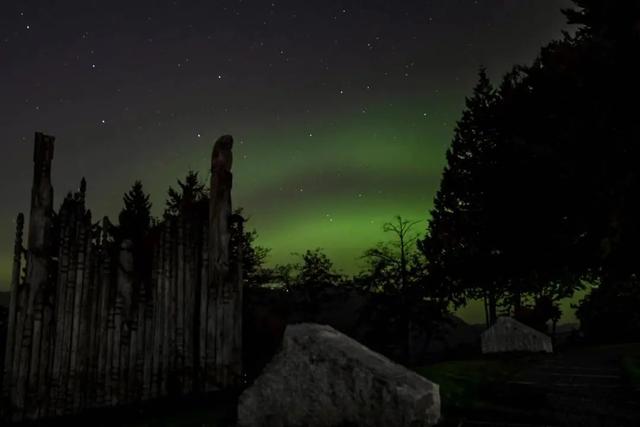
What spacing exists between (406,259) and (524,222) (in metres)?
13.7

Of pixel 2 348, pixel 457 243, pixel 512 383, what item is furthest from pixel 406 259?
pixel 2 348

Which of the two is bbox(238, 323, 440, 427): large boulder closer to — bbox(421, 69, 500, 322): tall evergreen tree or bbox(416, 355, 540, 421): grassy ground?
bbox(416, 355, 540, 421): grassy ground

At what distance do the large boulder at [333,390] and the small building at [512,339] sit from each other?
15.3 meters

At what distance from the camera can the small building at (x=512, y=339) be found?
18.3 metres

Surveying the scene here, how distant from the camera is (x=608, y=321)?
30156 millimetres

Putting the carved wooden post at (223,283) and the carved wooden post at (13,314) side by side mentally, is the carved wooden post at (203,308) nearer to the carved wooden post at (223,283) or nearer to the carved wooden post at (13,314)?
the carved wooden post at (223,283)

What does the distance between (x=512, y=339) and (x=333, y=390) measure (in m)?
15.6

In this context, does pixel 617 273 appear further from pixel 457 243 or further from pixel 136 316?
pixel 136 316

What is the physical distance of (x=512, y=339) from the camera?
18.3 meters

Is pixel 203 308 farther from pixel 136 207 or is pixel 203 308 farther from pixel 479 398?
pixel 136 207

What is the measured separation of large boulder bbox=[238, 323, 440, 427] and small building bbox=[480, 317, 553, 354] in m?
15.3

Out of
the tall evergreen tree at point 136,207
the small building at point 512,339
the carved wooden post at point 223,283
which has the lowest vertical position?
the small building at point 512,339

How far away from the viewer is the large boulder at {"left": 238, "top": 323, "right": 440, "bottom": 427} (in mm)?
4406

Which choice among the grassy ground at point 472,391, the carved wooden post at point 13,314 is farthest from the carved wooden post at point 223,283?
the grassy ground at point 472,391
